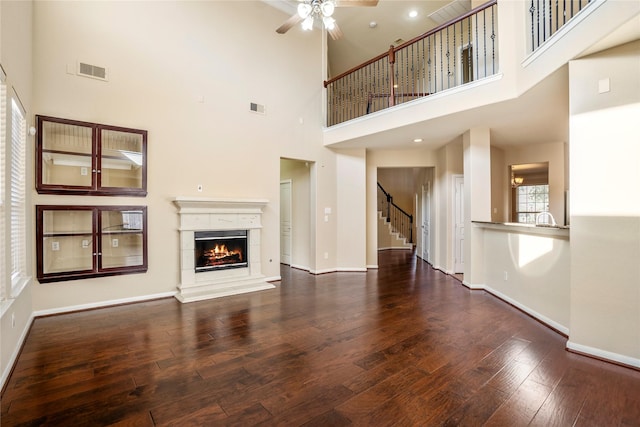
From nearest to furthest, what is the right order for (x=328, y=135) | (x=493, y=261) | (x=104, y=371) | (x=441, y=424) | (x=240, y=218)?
1. (x=441, y=424)
2. (x=104, y=371)
3. (x=493, y=261)
4. (x=240, y=218)
5. (x=328, y=135)

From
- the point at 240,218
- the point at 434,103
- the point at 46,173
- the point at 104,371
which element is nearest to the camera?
the point at 104,371

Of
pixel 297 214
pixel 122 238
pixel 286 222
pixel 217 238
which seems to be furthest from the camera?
pixel 286 222

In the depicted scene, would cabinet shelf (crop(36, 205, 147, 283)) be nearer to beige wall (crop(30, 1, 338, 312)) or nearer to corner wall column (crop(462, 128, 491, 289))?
beige wall (crop(30, 1, 338, 312))

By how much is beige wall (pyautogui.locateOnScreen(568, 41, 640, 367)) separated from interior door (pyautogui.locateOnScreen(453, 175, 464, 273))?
3.61 m

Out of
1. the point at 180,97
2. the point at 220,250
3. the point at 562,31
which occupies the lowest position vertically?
Answer: the point at 220,250

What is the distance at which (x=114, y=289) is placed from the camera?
4258 mm

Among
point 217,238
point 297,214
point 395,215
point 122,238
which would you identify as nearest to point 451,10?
point 297,214

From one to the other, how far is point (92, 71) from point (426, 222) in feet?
25.2

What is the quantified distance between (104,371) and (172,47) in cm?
454

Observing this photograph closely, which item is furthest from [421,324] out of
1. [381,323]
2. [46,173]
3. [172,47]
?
[172,47]

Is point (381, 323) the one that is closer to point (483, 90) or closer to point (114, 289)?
point (483, 90)

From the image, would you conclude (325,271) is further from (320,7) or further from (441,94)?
(320,7)

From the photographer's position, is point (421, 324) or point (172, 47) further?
point (172, 47)

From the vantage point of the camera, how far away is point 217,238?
202 inches
